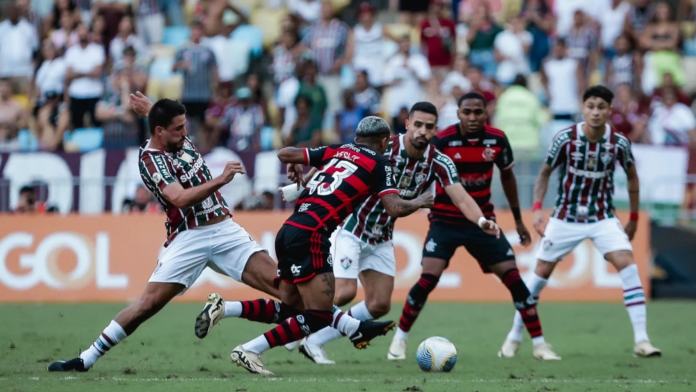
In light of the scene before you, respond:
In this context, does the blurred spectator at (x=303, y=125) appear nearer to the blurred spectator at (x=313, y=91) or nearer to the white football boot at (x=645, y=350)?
the blurred spectator at (x=313, y=91)

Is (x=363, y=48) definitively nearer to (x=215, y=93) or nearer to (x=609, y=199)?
(x=215, y=93)

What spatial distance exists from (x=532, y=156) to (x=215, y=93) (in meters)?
6.69

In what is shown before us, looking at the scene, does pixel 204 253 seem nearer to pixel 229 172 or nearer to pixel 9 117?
pixel 229 172

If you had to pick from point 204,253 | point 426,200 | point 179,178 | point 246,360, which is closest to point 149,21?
point 179,178

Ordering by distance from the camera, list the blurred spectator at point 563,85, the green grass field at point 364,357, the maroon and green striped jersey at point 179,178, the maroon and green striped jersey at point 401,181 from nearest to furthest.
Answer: the green grass field at point 364,357, the maroon and green striped jersey at point 179,178, the maroon and green striped jersey at point 401,181, the blurred spectator at point 563,85

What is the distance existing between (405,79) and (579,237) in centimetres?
952

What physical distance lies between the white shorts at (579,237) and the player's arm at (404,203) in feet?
10.1

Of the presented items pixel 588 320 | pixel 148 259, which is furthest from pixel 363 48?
pixel 588 320

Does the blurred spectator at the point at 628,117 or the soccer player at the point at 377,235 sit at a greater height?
the blurred spectator at the point at 628,117

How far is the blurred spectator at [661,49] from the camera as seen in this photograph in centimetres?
2003

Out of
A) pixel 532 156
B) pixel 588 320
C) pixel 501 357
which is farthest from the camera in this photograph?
pixel 532 156

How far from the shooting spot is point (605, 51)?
20.6 metres

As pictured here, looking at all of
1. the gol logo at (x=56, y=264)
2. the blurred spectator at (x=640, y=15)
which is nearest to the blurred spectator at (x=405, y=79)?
the blurred spectator at (x=640, y=15)

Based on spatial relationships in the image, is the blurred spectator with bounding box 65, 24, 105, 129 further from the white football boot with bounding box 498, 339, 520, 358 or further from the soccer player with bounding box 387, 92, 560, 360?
the white football boot with bounding box 498, 339, 520, 358
